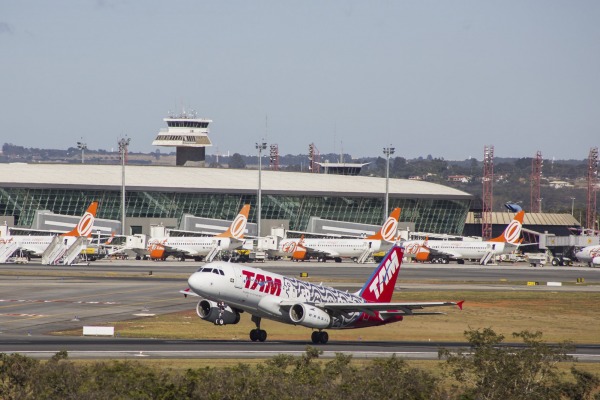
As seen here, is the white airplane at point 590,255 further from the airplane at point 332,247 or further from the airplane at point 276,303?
the airplane at point 276,303

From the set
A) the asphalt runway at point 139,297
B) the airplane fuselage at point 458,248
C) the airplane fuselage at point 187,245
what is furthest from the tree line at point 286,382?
the airplane fuselage at point 458,248

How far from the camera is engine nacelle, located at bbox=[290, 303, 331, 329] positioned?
178 ft

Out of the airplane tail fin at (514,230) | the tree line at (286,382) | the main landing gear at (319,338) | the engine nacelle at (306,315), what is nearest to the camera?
the tree line at (286,382)

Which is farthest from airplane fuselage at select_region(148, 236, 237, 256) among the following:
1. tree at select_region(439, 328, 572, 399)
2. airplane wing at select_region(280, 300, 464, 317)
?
tree at select_region(439, 328, 572, 399)

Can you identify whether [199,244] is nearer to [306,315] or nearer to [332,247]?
[332,247]

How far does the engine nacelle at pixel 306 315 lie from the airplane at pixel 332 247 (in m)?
116

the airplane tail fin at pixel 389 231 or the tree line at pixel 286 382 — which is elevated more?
the tree line at pixel 286 382

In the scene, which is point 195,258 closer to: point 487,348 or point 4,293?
point 4,293

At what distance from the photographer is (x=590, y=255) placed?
169250 mm

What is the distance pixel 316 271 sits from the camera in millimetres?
138125

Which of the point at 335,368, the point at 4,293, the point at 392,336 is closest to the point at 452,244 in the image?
the point at 4,293

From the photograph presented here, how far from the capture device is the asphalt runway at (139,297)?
53500 millimetres

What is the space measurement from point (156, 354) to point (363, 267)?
10548cm

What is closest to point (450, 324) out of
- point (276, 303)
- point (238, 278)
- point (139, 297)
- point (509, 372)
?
point (276, 303)
